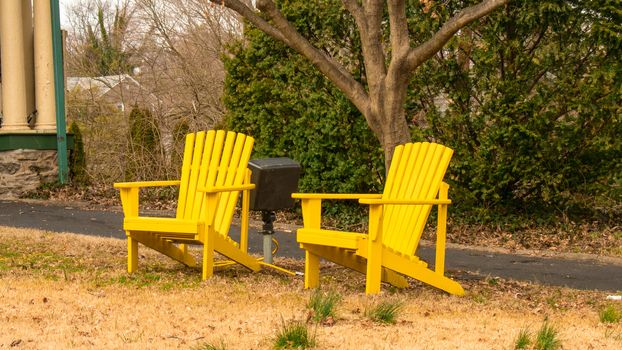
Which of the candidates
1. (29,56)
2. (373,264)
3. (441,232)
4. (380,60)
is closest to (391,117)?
(380,60)

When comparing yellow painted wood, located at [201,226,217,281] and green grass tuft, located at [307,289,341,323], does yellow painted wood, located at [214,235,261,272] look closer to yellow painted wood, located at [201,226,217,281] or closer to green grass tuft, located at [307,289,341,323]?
yellow painted wood, located at [201,226,217,281]

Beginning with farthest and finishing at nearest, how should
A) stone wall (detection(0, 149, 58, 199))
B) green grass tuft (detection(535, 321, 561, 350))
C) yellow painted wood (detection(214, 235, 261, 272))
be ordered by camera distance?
stone wall (detection(0, 149, 58, 199)) < yellow painted wood (detection(214, 235, 261, 272)) < green grass tuft (detection(535, 321, 561, 350))

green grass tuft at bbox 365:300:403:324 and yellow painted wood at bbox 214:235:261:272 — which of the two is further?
yellow painted wood at bbox 214:235:261:272

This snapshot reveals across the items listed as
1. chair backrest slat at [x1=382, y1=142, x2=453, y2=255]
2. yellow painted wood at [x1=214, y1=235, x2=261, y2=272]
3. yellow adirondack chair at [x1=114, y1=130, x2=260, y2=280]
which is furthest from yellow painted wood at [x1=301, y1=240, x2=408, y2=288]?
yellow adirondack chair at [x1=114, y1=130, x2=260, y2=280]

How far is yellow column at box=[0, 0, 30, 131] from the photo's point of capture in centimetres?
1512

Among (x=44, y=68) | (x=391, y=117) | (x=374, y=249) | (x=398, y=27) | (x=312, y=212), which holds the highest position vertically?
(x=398, y=27)

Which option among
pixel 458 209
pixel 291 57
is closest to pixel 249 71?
pixel 291 57

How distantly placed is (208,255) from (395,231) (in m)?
1.42

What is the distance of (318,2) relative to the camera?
11.9 m

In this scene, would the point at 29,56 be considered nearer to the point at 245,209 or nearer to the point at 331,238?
the point at 245,209

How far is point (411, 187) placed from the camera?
7660 mm

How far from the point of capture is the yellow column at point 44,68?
50.1 feet

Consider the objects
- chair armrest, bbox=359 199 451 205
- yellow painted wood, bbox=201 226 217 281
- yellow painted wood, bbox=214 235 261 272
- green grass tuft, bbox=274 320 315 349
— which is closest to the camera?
green grass tuft, bbox=274 320 315 349

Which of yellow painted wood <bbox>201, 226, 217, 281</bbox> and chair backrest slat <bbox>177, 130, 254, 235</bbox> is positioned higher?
chair backrest slat <bbox>177, 130, 254, 235</bbox>
